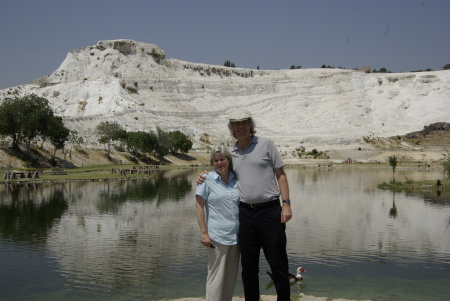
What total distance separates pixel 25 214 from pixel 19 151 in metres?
39.5

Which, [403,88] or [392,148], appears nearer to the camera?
[392,148]

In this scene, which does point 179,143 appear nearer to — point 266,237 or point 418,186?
point 418,186

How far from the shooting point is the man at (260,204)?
7141 mm

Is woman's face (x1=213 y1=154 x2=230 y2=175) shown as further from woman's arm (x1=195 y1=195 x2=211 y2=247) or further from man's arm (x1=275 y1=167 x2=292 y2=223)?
man's arm (x1=275 y1=167 x2=292 y2=223)

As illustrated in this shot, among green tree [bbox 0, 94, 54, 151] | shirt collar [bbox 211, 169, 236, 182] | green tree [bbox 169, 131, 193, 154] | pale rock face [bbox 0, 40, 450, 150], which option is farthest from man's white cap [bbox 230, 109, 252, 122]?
pale rock face [bbox 0, 40, 450, 150]

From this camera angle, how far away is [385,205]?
86.7 feet

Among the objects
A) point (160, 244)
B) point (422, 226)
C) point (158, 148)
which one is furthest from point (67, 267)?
point (158, 148)

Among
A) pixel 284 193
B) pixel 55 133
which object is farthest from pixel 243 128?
pixel 55 133

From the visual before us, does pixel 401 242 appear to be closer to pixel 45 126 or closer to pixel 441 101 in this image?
pixel 45 126

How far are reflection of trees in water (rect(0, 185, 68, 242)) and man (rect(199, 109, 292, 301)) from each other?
10.7 metres

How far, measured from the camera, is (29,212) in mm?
22172

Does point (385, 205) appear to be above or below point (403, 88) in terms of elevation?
below

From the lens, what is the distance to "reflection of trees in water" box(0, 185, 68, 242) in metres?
17.0

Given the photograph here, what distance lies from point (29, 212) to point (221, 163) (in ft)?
57.2
